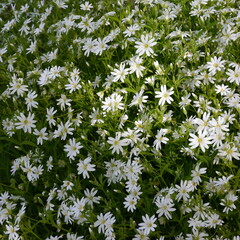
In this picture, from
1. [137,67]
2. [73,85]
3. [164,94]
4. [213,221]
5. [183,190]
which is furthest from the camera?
[73,85]

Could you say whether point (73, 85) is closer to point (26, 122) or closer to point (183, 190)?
point (26, 122)

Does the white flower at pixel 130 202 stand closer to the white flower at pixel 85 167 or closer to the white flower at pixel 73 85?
the white flower at pixel 85 167

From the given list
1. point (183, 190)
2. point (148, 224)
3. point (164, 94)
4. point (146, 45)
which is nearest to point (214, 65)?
point (164, 94)

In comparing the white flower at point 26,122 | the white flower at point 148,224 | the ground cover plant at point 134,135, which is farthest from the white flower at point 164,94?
the white flower at point 26,122

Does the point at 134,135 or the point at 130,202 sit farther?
the point at 134,135

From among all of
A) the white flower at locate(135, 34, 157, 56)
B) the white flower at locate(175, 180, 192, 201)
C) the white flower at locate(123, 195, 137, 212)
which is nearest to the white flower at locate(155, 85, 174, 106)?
the white flower at locate(135, 34, 157, 56)

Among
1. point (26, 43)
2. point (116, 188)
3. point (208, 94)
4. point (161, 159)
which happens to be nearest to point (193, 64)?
point (208, 94)

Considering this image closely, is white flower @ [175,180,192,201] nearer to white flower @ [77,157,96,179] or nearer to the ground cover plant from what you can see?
the ground cover plant

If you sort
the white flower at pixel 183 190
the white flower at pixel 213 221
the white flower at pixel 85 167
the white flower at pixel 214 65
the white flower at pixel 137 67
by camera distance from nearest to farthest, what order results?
the white flower at pixel 213 221 → the white flower at pixel 183 190 → the white flower at pixel 85 167 → the white flower at pixel 214 65 → the white flower at pixel 137 67
